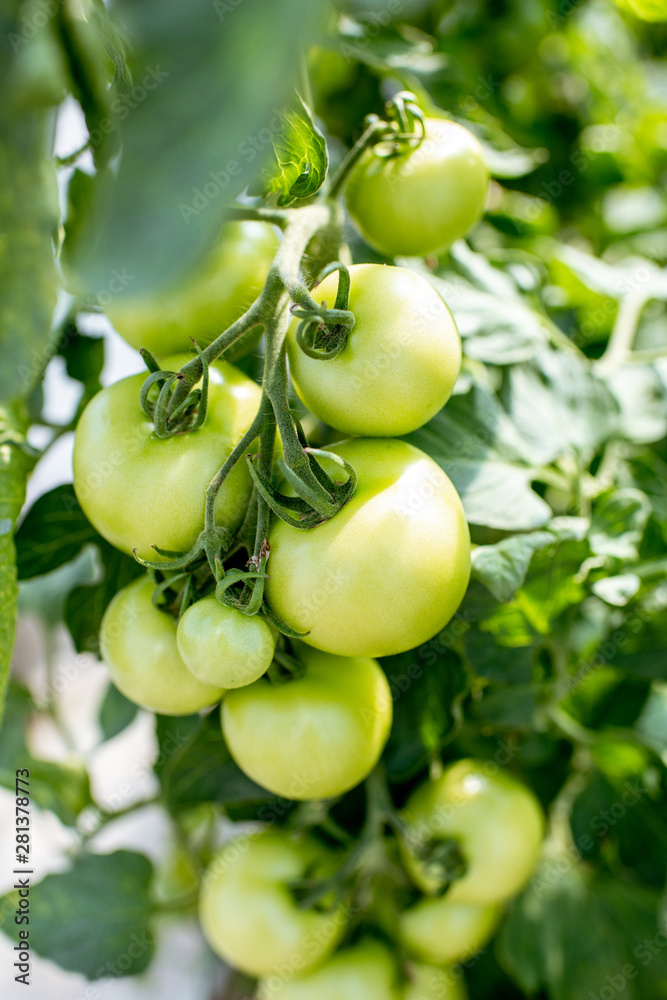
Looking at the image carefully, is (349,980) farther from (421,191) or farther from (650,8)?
(650,8)

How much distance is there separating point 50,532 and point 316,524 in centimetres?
16

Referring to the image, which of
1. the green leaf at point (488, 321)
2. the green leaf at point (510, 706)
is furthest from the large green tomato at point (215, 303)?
the green leaf at point (510, 706)

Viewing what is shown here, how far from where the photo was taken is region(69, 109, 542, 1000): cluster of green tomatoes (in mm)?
209

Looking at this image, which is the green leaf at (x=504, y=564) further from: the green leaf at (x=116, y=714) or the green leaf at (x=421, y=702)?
the green leaf at (x=116, y=714)

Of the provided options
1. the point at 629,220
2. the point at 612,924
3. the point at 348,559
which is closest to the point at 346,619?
the point at 348,559

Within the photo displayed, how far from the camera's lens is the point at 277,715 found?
0.85 feet

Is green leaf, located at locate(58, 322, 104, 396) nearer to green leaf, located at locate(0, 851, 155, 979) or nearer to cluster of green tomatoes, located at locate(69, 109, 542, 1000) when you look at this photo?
cluster of green tomatoes, located at locate(69, 109, 542, 1000)

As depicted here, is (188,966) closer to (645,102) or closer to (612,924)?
(612,924)

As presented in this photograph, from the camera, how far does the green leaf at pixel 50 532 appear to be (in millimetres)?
319

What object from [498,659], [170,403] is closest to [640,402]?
[498,659]

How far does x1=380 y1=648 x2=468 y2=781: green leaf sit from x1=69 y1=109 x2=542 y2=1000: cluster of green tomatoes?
0.04 m

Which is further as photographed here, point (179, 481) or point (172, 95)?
point (179, 481)

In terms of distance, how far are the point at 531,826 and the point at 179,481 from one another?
0.27m

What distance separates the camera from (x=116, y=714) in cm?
45
